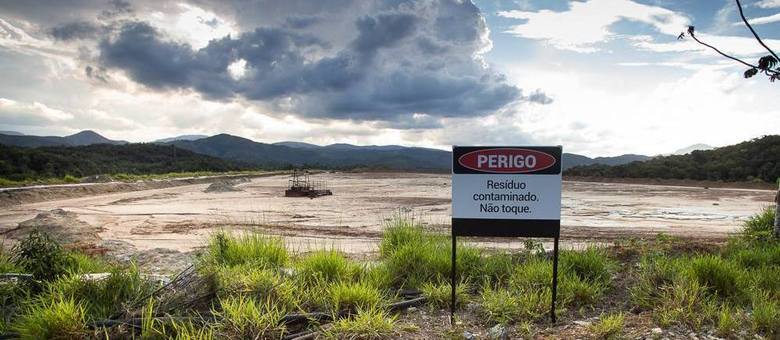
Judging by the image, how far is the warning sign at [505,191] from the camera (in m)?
5.57

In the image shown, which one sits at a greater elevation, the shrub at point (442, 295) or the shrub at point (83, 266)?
the shrub at point (83, 266)

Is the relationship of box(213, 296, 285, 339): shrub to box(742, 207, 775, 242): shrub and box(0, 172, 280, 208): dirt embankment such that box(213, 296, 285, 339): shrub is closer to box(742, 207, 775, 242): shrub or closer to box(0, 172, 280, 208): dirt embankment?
box(742, 207, 775, 242): shrub

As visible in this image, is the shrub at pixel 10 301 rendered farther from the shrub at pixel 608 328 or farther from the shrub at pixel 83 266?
the shrub at pixel 608 328

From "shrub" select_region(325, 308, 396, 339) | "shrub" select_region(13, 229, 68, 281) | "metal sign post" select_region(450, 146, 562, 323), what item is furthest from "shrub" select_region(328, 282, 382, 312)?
"shrub" select_region(13, 229, 68, 281)

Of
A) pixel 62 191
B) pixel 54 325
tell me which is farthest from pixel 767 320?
pixel 62 191

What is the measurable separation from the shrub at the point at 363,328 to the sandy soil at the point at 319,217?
396 centimetres

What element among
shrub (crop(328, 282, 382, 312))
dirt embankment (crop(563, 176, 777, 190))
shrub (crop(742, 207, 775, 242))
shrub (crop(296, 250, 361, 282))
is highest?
dirt embankment (crop(563, 176, 777, 190))

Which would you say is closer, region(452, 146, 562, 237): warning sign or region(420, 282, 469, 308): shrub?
region(452, 146, 562, 237): warning sign

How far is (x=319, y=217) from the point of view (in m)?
20.1

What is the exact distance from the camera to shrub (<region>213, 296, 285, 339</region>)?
479cm

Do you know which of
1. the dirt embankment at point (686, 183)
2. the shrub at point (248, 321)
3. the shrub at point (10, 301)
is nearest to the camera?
the shrub at point (248, 321)

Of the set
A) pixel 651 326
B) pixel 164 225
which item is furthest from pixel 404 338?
pixel 164 225

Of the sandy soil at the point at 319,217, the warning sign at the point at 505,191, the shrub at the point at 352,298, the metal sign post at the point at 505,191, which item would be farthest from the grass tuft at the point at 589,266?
the sandy soil at the point at 319,217

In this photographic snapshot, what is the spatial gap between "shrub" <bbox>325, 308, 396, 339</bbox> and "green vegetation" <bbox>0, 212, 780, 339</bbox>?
0.04ft
